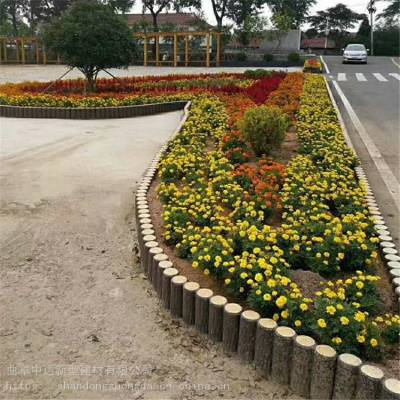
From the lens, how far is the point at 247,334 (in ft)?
10.4

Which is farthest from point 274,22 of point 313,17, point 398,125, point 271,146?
point 271,146

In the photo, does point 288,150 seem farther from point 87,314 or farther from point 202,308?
point 87,314

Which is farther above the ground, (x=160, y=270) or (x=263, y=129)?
(x=263, y=129)

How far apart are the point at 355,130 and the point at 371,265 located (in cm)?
748

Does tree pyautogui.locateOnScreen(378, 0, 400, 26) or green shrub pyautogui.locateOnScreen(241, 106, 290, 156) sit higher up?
tree pyautogui.locateOnScreen(378, 0, 400, 26)

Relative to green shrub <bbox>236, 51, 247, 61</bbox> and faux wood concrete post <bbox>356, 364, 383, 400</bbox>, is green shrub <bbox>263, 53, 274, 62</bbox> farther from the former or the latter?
faux wood concrete post <bbox>356, 364, 383, 400</bbox>

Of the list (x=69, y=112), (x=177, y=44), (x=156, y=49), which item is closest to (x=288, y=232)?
(x=69, y=112)

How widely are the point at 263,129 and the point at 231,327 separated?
449 centimetres

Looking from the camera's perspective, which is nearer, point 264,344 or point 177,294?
point 264,344

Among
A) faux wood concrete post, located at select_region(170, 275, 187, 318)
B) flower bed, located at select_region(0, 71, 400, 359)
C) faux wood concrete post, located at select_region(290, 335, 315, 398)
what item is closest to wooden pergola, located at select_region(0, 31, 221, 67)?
flower bed, located at select_region(0, 71, 400, 359)

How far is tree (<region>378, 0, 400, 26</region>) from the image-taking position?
61.4 metres

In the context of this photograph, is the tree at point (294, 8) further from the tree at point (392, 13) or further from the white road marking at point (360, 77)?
the white road marking at point (360, 77)

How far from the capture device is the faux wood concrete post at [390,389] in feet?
8.44

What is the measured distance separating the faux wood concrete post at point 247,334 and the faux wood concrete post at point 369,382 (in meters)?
0.72
